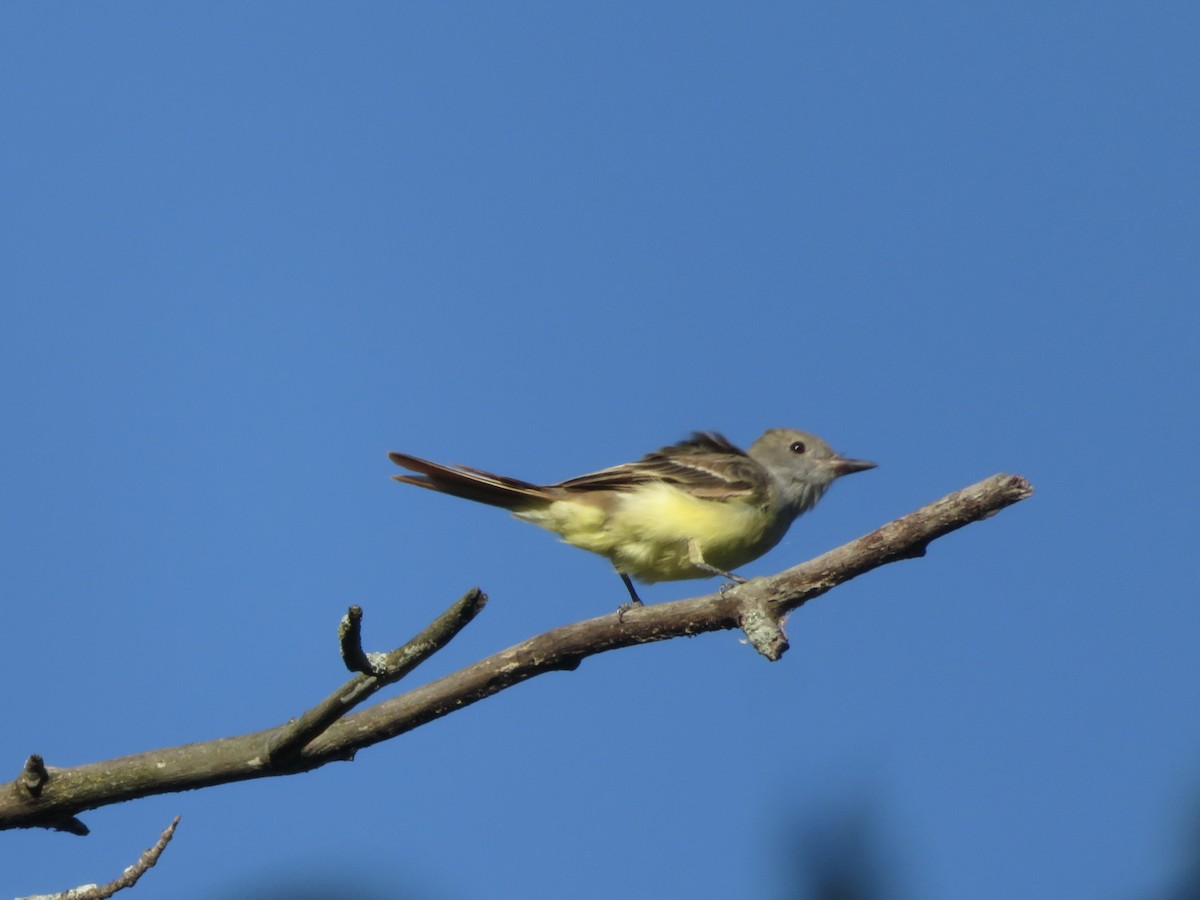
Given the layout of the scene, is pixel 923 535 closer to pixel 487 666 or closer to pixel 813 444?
pixel 487 666

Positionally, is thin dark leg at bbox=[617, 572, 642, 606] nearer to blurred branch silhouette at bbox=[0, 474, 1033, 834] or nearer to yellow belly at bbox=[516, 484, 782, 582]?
yellow belly at bbox=[516, 484, 782, 582]

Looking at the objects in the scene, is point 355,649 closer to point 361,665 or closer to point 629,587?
point 361,665

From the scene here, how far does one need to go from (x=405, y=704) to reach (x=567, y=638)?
0.67 meters

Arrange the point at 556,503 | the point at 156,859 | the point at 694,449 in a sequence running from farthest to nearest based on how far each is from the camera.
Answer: the point at 694,449
the point at 556,503
the point at 156,859

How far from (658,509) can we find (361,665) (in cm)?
394

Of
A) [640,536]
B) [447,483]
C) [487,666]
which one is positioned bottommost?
[487,666]

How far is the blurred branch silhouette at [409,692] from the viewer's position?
426 cm

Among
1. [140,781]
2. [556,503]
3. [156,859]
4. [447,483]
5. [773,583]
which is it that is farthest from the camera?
[556,503]

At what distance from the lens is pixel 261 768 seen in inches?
176

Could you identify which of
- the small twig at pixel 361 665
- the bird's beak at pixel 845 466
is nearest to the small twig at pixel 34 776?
the small twig at pixel 361 665

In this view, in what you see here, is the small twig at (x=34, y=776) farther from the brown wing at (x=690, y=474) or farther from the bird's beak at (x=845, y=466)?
the bird's beak at (x=845, y=466)

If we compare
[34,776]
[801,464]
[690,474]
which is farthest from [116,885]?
[801,464]

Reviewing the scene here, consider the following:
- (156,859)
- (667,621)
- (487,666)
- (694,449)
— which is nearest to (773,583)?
(667,621)

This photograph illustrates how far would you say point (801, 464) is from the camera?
912 centimetres
